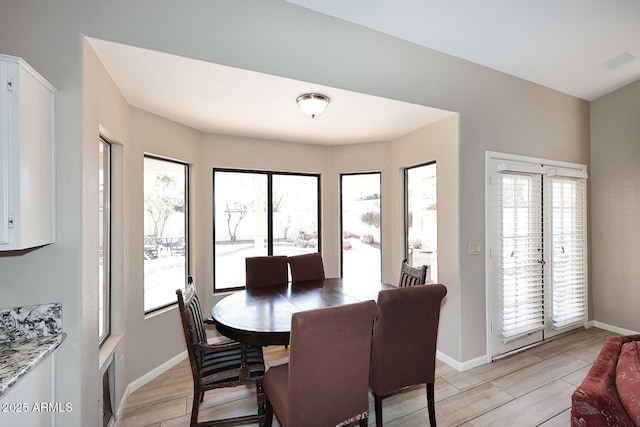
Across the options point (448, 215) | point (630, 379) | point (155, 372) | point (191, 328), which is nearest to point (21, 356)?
point (191, 328)

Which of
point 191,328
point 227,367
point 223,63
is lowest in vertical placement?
point 227,367

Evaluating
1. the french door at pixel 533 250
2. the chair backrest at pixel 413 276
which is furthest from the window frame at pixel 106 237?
the french door at pixel 533 250

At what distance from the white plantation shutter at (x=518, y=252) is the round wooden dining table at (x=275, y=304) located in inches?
57.0

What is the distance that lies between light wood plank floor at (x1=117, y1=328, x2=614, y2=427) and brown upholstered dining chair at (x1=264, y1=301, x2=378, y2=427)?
0.72m

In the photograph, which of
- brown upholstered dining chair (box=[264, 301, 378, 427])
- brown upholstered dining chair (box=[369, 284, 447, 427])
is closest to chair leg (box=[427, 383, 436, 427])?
brown upholstered dining chair (box=[369, 284, 447, 427])

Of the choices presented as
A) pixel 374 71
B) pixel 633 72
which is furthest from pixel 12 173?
pixel 633 72

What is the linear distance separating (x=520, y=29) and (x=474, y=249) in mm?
2089

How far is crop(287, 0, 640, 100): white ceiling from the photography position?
90.3 inches

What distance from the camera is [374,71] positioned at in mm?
2549

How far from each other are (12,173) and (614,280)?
6015 mm

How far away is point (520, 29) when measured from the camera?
257cm

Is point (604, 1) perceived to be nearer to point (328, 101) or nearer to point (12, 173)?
point (328, 101)

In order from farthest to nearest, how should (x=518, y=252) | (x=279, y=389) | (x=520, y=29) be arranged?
(x=518, y=252) < (x=520, y=29) < (x=279, y=389)

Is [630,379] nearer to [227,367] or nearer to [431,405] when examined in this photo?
[431,405]
